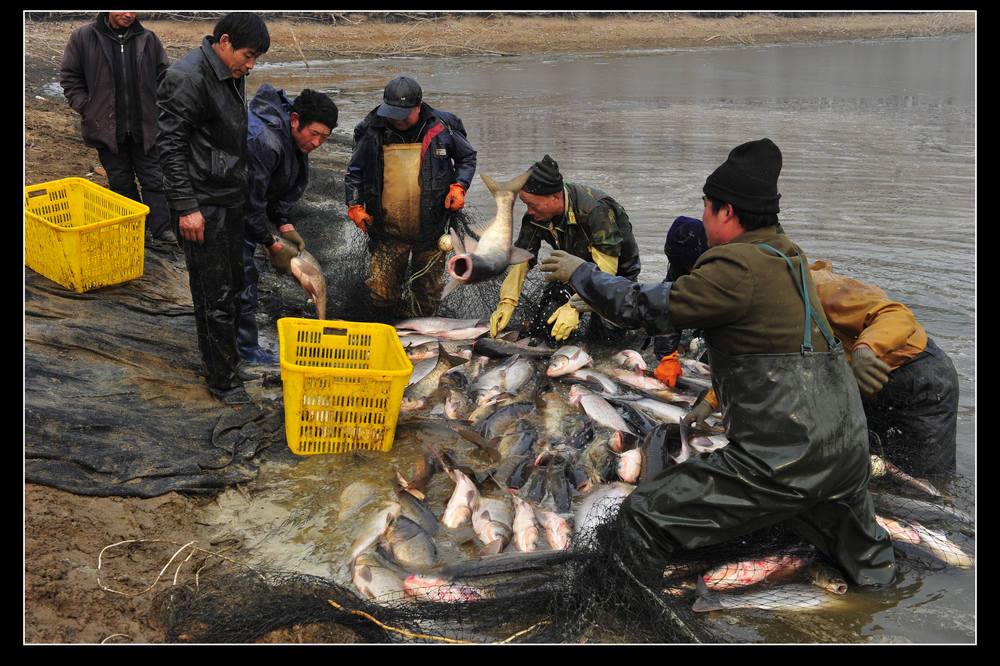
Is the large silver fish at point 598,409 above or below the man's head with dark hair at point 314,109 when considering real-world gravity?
below

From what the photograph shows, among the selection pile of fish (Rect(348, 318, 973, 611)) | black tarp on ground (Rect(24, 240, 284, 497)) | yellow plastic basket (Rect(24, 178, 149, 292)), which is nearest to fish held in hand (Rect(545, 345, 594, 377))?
pile of fish (Rect(348, 318, 973, 611))

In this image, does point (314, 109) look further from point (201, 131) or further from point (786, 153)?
point (786, 153)

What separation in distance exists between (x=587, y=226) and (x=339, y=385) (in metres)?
2.54

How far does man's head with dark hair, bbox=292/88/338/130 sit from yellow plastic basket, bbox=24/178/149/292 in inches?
57.4

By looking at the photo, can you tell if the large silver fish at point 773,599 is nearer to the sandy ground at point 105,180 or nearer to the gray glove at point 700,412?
the gray glove at point 700,412

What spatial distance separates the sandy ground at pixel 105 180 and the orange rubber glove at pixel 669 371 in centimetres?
333

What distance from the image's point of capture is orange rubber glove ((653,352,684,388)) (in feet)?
19.8

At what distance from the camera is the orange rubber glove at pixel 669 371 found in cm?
604

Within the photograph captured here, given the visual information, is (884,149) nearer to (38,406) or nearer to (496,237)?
(496,237)

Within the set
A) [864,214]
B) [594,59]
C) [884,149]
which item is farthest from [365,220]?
[594,59]

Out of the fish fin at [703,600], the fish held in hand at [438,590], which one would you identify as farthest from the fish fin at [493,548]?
the fish fin at [703,600]

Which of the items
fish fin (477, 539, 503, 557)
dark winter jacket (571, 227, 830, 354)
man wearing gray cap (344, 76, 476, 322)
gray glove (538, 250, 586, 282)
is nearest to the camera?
dark winter jacket (571, 227, 830, 354)

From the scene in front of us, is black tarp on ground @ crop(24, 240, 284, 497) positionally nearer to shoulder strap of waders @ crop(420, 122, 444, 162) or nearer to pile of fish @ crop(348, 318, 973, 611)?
pile of fish @ crop(348, 318, 973, 611)

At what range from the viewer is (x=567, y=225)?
20.7 ft
